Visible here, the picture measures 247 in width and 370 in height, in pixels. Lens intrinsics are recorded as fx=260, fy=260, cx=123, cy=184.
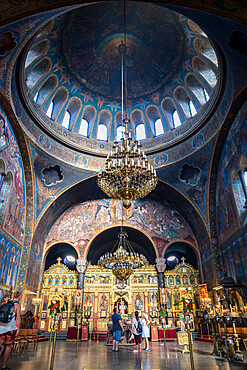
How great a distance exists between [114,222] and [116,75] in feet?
33.7

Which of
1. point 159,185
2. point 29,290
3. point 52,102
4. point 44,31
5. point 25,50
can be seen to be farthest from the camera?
point 159,185

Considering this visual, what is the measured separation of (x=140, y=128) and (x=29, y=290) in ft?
42.9

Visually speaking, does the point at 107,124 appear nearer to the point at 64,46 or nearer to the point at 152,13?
the point at 64,46

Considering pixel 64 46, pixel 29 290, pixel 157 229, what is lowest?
pixel 29 290

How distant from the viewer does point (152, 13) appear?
46.3 feet

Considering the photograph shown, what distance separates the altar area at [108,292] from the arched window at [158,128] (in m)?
9.98

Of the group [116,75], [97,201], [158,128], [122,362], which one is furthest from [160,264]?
[116,75]

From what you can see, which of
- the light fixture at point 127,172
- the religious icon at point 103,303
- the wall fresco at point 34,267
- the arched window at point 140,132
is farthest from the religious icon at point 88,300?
the arched window at point 140,132

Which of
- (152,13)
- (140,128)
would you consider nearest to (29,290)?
(140,128)

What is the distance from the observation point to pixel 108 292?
19.2 meters

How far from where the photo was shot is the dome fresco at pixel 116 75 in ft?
45.7

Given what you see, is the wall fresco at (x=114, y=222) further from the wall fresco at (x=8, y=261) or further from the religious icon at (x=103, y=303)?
the wall fresco at (x=8, y=261)

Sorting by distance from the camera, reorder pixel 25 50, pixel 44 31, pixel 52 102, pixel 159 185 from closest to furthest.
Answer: pixel 25 50
pixel 44 31
pixel 52 102
pixel 159 185

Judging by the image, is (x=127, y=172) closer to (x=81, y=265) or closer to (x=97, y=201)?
(x=97, y=201)
